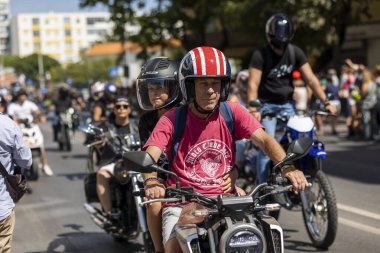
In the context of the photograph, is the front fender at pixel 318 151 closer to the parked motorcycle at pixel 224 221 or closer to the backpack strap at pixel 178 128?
the backpack strap at pixel 178 128

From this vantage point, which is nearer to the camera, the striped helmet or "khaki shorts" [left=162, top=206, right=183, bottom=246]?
the striped helmet

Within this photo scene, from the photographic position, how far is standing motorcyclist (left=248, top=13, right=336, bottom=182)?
7340 millimetres

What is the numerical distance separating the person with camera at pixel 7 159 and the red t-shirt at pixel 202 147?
128cm

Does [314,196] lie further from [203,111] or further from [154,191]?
[154,191]

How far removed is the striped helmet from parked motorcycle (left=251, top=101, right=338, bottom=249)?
253cm

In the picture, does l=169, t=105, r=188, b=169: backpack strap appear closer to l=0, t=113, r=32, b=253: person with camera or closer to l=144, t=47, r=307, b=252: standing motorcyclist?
l=144, t=47, r=307, b=252: standing motorcyclist

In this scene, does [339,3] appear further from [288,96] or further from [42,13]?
[42,13]

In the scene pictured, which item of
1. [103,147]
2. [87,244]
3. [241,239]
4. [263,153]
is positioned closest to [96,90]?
[103,147]

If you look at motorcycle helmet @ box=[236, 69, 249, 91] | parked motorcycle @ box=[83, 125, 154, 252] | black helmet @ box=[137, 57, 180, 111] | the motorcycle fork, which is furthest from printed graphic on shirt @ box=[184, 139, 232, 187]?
motorcycle helmet @ box=[236, 69, 249, 91]

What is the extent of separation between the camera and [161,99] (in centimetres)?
541

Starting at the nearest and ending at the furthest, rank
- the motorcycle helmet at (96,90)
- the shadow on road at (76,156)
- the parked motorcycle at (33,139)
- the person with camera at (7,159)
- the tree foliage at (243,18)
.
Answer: the person with camera at (7,159) → the motorcycle helmet at (96,90) → the parked motorcycle at (33,139) → the shadow on road at (76,156) → the tree foliage at (243,18)

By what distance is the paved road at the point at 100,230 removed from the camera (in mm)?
7238

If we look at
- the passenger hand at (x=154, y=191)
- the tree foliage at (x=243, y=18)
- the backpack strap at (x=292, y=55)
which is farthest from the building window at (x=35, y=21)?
the passenger hand at (x=154, y=191)

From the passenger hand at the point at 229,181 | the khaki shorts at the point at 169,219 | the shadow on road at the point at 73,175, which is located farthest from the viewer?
the shadow on road at the point at 73,175
